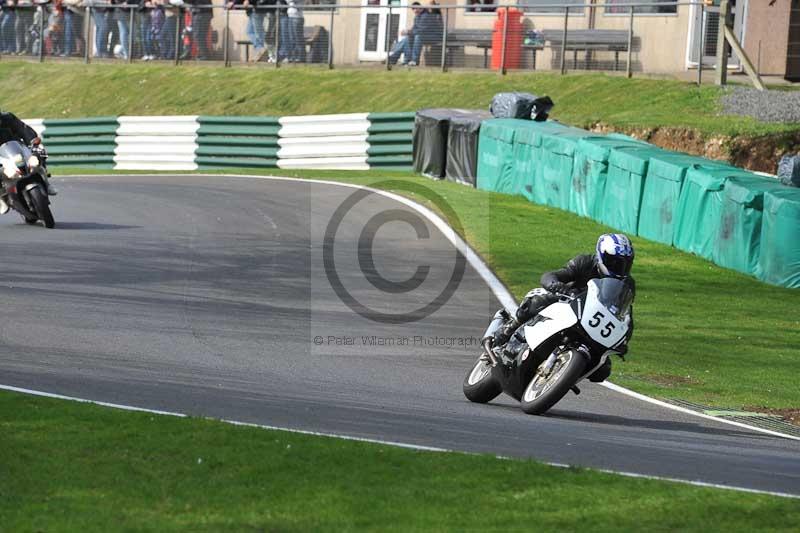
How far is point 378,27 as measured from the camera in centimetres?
3753

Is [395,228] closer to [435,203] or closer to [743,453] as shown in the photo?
[435,203]

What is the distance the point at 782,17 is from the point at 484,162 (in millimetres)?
10836

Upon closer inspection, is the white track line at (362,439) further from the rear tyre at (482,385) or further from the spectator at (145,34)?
the spectator at (145,34)

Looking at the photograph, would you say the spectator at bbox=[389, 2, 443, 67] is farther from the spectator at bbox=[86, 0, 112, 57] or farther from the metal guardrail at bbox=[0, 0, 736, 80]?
the spectator at bbox=[86, 0, 112, 57]

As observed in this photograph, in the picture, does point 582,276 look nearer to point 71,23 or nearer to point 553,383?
point 553,383

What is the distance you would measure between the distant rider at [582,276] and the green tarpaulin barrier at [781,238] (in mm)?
8398

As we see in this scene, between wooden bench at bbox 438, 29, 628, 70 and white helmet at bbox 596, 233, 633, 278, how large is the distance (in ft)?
79.0

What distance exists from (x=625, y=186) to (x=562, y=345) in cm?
1220

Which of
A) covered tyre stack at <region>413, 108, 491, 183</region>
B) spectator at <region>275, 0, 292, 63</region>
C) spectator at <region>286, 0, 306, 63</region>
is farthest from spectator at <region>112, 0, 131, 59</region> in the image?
covered tyre stack at <region>413, 108, 491, 183</region>

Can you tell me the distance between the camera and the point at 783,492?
25.7 feet

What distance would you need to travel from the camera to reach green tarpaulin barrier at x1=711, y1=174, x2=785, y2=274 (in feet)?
60.7

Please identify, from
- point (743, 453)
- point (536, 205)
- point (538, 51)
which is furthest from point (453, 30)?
point (743, 453)
